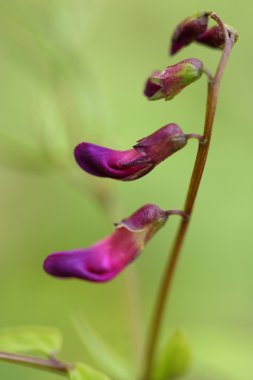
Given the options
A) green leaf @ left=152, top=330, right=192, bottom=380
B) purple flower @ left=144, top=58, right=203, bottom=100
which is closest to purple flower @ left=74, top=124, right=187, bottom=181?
purple flower @ left=144, top=58, right=203, bottom=100

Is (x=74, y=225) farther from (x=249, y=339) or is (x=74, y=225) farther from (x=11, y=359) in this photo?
(x=11, y=359)

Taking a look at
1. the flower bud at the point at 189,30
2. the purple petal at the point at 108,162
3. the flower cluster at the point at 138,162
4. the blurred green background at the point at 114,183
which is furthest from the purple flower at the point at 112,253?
the blurred green background at the point at 114,183

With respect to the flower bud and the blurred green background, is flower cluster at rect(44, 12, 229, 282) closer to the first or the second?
the flower bud

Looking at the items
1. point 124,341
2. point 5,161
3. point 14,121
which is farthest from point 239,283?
point 14,121

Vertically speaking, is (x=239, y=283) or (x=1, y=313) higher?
(x=239, y=283)

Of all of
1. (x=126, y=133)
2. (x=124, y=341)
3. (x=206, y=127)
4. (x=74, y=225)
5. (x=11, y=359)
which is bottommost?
(x=124, y=341)

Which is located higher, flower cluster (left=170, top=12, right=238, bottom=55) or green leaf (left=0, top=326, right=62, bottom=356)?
flower cluster (left=170, top=12, right=238, bottom=55)

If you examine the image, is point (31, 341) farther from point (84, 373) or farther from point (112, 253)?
point (112, 253)
